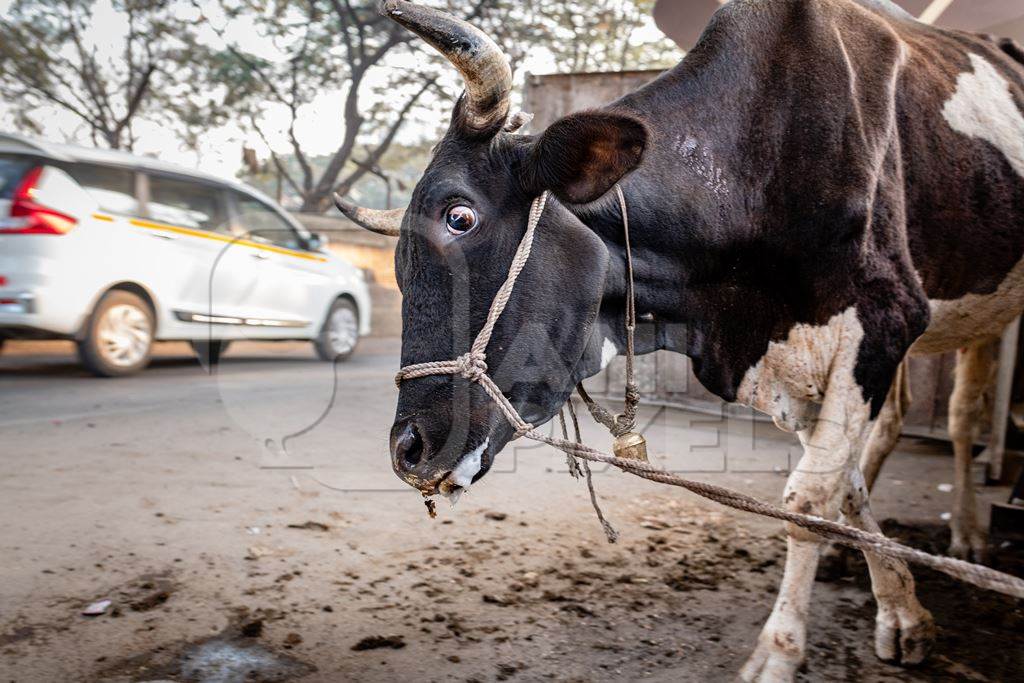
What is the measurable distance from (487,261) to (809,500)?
1.27m

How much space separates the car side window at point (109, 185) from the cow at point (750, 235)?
5.50 metres

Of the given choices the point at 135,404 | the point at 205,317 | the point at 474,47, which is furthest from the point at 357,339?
the point at 474,47

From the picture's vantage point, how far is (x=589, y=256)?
2199 mm

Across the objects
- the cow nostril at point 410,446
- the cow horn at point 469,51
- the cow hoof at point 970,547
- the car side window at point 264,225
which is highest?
the car side window at point 264,225

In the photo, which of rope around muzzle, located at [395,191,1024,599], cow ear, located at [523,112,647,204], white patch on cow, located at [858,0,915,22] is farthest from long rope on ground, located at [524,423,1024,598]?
white patch on cow, located at [858,0,915,22]

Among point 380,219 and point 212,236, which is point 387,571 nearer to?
point 380,219

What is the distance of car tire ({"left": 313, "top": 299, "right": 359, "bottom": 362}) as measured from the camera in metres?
9.54

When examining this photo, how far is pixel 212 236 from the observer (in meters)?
8.02

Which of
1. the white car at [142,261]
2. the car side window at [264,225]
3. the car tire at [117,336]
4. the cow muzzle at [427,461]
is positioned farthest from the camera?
the car side window at [264,225]

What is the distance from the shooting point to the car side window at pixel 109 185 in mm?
6918

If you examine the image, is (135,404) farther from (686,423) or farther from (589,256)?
(589,256)

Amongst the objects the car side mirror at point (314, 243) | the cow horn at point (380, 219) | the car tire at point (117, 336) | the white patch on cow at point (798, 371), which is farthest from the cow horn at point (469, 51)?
the car side mirror at point (314, 243)

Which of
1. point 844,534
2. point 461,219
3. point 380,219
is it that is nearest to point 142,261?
point 380,219

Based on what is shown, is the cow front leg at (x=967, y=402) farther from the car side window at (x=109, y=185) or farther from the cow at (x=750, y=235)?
the car side window at (x=109, y=185)
